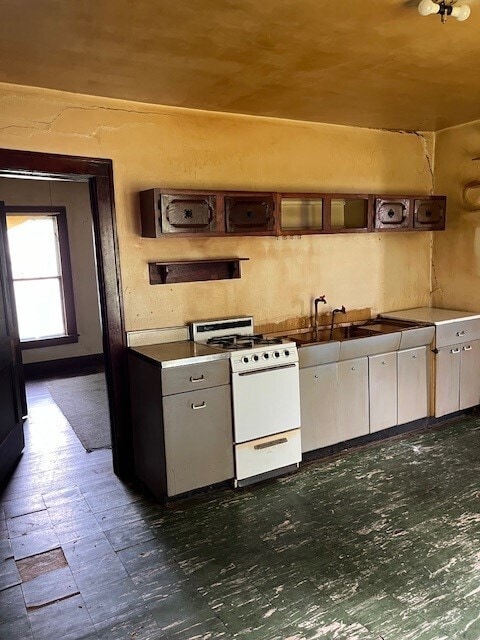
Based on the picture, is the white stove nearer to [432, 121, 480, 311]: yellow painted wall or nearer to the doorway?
[432, 121, 480, 311]: yellow painted wall

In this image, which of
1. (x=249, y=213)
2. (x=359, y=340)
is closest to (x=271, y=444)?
(x=359, y=340)

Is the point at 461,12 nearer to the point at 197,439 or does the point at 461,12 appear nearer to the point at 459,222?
the point at 197,439

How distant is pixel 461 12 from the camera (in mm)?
2164

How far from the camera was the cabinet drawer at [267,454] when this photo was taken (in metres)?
3.37

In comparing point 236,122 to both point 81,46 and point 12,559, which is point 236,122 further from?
point 12,559

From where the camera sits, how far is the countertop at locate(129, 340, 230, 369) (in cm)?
310

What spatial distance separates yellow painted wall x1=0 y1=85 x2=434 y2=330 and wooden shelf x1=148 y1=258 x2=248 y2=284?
2.4 inches

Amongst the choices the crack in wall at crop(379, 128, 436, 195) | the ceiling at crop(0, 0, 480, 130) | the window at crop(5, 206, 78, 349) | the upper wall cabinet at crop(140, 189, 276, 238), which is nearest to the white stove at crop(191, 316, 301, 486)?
the upper wall cabinet at crop(140, 189, 276, 238)

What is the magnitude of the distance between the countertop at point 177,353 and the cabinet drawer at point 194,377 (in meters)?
0.03

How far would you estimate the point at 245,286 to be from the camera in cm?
400

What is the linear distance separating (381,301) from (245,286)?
1.49 m

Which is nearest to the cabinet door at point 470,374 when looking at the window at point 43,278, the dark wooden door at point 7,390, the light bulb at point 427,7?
the light bulb at point 427,7

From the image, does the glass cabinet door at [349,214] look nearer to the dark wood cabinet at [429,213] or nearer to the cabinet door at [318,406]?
the dark wood cabinet at [429,213]

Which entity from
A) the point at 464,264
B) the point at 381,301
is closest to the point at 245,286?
the point at 381,301
